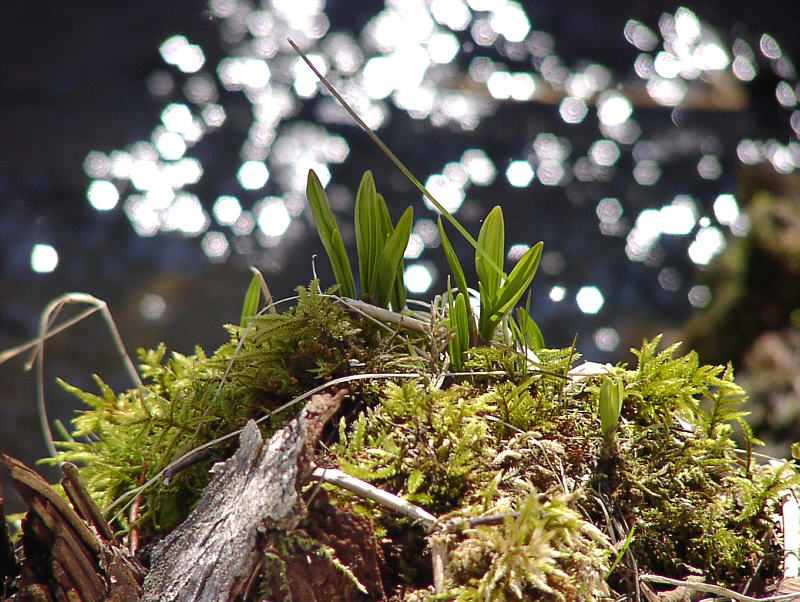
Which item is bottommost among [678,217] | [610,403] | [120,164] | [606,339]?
[606,339]

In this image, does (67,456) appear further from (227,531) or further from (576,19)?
(576,19)

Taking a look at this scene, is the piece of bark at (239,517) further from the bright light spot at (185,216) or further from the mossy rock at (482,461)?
the bright light spot at (185,216)

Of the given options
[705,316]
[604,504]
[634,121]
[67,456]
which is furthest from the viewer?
[634,121]

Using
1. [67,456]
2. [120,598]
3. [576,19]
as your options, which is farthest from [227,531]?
[576,19]

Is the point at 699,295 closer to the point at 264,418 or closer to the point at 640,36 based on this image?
the point at 640,36

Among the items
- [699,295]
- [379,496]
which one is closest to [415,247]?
[699,295]

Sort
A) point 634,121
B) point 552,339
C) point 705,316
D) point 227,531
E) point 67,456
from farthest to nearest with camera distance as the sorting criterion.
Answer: point 634,121 < point 552,339 < point 705,316 < point 67,456 < point 227,531

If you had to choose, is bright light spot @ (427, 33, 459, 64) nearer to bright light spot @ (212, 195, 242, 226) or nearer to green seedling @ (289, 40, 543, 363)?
bright light spot @ (212, 195, 242, 226)
